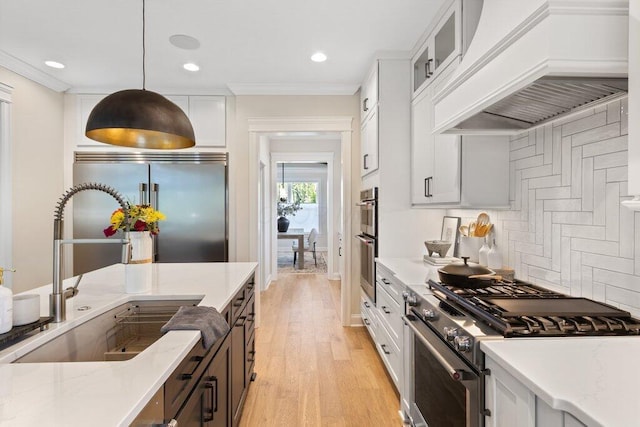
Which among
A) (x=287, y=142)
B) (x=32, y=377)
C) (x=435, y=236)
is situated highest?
(x=287, y=142)

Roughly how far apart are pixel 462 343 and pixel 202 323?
0.95 m

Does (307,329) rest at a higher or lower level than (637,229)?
lower

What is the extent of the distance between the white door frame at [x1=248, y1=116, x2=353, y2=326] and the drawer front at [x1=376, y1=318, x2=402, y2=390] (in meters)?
1.09

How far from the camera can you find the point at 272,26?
2.55m

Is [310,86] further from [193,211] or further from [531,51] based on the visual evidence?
[531,51]

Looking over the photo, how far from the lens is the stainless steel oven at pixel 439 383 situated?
1214 millimetres

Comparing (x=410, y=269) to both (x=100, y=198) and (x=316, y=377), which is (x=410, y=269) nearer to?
(x=316, y=377)

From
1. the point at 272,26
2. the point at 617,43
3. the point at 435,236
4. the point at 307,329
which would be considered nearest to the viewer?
the point at 617,43

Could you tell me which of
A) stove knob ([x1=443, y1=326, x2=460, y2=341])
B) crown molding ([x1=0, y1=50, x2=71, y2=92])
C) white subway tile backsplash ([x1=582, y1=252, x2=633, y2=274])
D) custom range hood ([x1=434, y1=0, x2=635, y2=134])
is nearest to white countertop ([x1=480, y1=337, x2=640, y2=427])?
stove knob ([x1=443, y1=326, x2=460, y2=341])

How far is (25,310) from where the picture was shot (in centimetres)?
116

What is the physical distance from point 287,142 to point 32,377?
528cm

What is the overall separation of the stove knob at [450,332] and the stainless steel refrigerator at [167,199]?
292 cm

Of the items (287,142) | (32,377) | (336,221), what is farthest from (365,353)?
(287,142)

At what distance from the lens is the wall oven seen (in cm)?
303
